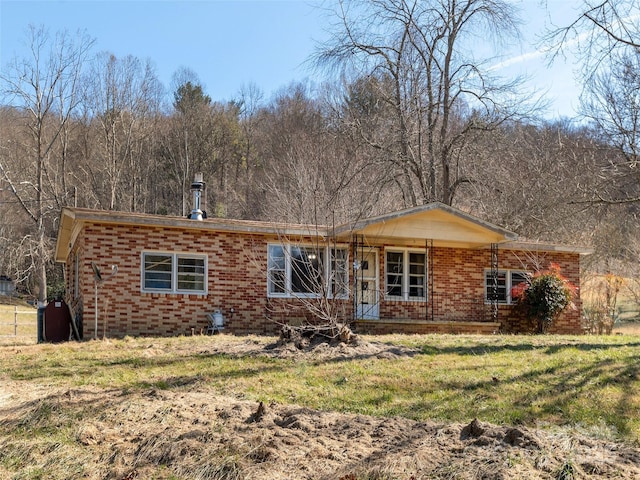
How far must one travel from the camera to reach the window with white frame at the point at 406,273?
17422 mm

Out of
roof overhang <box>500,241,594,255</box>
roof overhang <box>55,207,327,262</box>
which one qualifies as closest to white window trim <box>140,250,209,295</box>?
roof overhang <box>55,207,327,262</box>

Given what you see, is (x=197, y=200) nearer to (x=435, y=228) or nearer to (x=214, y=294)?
(x=214, y=294)

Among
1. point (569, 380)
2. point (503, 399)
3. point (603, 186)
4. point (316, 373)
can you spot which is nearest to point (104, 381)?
point (316, 373)

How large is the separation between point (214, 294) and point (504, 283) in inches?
357

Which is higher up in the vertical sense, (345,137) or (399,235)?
(345,137)

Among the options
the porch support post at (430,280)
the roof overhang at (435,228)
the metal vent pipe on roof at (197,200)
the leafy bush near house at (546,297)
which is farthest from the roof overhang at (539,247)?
the metal vent pipe on roof at (197,200)

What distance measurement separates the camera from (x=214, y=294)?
15.1 metres

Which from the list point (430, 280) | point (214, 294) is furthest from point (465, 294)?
point (214, 294)

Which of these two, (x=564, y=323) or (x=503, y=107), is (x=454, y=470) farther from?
(x=503, y=107)

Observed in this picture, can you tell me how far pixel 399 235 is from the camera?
633 inches

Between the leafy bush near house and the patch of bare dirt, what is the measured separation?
1212cm

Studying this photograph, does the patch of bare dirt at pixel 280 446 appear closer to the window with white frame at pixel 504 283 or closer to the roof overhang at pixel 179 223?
the roof overhang at pixel 179 223

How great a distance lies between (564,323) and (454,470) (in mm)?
15624

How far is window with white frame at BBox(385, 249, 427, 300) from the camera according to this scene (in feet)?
57.2
